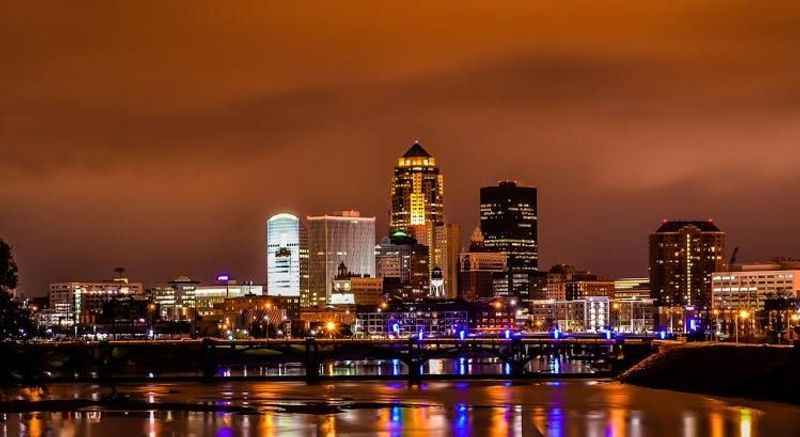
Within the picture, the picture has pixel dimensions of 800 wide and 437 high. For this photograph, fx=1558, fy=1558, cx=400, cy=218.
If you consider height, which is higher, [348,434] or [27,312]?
[27,312]

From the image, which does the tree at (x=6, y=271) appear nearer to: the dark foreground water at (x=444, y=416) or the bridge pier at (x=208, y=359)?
the dark foreground water at (x=444, y=416)

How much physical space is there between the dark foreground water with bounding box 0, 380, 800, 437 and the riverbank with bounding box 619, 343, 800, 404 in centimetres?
345

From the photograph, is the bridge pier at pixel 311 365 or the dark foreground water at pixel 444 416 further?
the bridge pier at pixel 311 365

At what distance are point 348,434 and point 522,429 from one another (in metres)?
11.2

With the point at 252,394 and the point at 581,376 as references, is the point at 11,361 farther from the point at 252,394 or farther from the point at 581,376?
the point at 581,376

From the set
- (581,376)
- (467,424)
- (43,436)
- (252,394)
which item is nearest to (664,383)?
(581,376)

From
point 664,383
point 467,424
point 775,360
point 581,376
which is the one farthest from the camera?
point 581,376

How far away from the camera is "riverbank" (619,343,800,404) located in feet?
407

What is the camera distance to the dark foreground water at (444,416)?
97062mm

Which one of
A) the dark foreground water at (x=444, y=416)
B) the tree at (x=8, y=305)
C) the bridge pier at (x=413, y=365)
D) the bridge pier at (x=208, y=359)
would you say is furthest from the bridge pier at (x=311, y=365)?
the tree at (x=8, y=305)

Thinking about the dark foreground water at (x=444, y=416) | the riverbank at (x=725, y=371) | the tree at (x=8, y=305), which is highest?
the tree at (x=8, y=305)

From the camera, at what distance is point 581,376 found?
17012cm

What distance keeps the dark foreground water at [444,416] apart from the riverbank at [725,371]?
136 inches

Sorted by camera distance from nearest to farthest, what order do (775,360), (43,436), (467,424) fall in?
(43,436), (467,424), (775,360)
